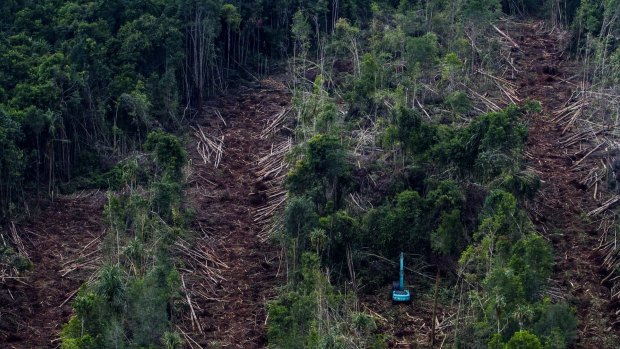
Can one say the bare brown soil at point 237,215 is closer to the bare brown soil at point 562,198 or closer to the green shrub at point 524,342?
the green shrub at point 524,342

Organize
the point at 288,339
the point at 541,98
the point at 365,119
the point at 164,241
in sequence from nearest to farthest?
the point at 288,339 → the point at 164,241 → the point at 365,119 → the point at 541,98

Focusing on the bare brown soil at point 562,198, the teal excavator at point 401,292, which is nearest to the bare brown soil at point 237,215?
A: the teal excavator at point 401,292

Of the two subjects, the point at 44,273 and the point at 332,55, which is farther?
the point at 332,55

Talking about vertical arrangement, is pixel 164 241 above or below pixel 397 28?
below

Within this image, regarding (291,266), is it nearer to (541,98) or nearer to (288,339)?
(288,339)

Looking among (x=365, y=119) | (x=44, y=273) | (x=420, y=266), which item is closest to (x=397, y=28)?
(x=365, y=119)

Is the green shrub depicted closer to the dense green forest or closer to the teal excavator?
the dense green forest

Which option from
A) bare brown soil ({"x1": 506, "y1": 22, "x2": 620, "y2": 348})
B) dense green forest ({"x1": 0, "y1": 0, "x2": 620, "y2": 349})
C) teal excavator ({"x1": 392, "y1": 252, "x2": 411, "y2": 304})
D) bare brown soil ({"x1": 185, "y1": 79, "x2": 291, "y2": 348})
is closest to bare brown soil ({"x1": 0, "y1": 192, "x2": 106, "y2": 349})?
dense green forest ({"x1": 0, "y1": 0, "x2": 620, "y2": 349})
